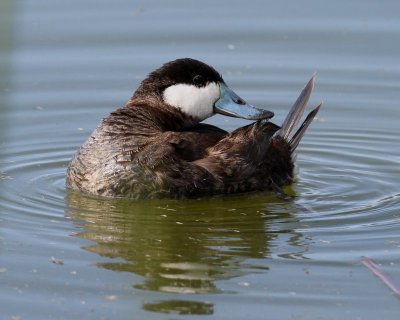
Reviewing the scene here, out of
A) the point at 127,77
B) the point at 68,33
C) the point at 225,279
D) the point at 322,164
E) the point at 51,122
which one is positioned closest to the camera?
the point at 225,279

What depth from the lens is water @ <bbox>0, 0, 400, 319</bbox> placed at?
19.3 feet

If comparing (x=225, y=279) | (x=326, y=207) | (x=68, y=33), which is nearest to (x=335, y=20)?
(x=68, y=33)

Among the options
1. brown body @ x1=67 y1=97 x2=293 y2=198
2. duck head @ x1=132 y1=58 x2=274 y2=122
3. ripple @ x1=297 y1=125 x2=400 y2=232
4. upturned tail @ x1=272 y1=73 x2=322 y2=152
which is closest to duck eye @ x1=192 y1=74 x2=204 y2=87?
duck head @ x1=132 y1=58 x2=274 y2=122

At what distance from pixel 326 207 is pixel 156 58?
3.53 m

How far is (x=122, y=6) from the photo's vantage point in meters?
11.6

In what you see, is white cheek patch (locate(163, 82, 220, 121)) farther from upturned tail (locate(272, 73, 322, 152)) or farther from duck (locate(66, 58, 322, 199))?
upturned tail (locate(272, 73, 322, 152))

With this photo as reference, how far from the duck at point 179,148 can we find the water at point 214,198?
0.13 metres

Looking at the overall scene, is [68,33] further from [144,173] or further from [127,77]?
[144,173]

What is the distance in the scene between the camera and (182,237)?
23.3ft

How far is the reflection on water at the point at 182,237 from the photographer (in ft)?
20.4

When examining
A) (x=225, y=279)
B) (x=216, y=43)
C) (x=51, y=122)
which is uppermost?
(x=216, y=43)

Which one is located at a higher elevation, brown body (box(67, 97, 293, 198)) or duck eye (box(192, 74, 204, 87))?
duck eye (box(192, 74, 204, 87))

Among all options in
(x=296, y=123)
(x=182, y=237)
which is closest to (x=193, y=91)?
(x=296, y=123)

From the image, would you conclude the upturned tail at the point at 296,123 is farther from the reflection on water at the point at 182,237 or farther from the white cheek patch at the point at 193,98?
the reflection on water at the point at 182,237
